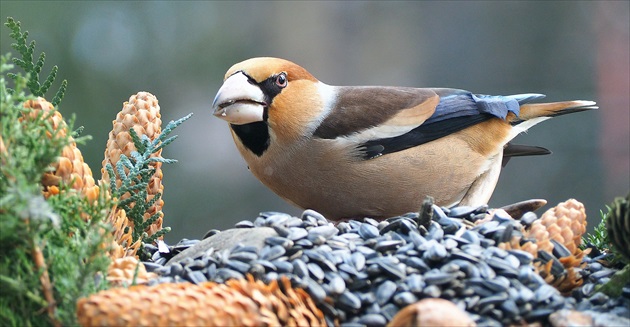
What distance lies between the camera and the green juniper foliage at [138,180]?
129 centimetres

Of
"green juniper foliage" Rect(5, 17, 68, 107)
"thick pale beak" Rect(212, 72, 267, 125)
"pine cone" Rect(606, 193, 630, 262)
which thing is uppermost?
"green juniper foliage" Rect(5, 17, 68, 107)

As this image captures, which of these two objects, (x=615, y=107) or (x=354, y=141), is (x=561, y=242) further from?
(x=615, y=107)

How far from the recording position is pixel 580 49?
10.4 ft

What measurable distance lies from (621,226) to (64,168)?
757 mm

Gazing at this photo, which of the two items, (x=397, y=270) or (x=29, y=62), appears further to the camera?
(x=29, y=62)

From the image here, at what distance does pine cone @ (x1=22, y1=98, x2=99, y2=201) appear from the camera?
105cm

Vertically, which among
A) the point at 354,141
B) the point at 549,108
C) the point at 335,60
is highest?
the point at 335,60

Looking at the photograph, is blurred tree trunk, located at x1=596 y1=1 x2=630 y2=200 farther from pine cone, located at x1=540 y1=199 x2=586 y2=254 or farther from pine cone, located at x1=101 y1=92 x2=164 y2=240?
pine cone, located at x1=101 y1=92 x2=164 y2=240

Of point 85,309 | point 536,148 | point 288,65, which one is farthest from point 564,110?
point 85,309

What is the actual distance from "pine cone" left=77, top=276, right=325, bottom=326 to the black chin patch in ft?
1.81

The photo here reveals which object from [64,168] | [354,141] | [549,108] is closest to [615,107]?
Result: [549,108]

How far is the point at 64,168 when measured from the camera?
3.51ft

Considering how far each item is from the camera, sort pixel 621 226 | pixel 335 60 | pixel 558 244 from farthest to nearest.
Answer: pixel 335 60
pixel 558 244
pixel 621 226

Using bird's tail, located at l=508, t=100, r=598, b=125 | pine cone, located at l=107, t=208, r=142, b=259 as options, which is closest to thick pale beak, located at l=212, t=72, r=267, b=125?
pine cone, located at l=107, t=208, r=142, b=259
